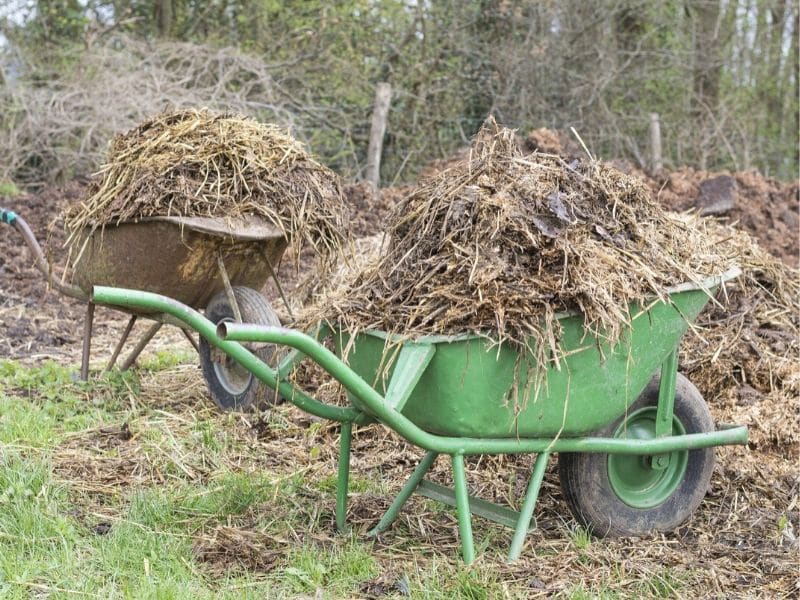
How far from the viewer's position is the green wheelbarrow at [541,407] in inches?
110

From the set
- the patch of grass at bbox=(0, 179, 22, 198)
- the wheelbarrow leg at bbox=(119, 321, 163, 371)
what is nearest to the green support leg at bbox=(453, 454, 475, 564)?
the wheelbarrow leg at bbox=(119, 321, 163, 371)

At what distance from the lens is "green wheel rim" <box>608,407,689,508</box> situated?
3379 mm

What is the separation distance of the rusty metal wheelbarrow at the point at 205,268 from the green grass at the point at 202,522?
238 millimetres

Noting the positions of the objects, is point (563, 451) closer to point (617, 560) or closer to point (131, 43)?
point (617, 560)

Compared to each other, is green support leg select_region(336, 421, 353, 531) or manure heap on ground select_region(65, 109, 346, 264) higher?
manure heap on ground select_region(65, 109, 346, 264)

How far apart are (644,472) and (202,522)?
1.49 meters

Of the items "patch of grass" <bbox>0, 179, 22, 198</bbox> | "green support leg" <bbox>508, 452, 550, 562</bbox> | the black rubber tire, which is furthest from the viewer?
"patch of grass" <bbox>0, 179, 22, 198</bbox>

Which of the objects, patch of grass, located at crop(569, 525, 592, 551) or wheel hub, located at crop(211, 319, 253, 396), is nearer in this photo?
patch of grass, located at crop(569, 525, 592, 551)

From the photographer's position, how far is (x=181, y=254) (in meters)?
4.41

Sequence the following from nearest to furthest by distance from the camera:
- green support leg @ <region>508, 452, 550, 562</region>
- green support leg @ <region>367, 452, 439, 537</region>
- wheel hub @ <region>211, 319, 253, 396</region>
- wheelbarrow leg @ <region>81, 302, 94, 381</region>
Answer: green support leg @ <region>508, 452, 550, 562</region> < green support leg @ <region>367, 452, 439, 537</region> < wheel hub @ <region>211, 319, 253, 396</region> < wheelbarrow leg @ <region>81, 302, 94, 381</region>

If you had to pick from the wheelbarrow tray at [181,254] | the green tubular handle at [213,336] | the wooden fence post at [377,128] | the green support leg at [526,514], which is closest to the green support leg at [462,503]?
the green support leg at [526,514]

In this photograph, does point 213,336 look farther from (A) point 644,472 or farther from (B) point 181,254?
(B) point 181,254

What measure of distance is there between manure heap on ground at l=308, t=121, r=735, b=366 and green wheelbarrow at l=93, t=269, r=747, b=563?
0.07 m

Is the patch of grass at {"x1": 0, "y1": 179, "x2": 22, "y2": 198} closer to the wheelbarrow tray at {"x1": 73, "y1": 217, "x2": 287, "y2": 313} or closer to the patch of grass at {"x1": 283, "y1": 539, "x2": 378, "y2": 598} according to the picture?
the wheelbarrow tray at {"x1": 73, "y1": 217, "x2": 287, "y2": 313}
